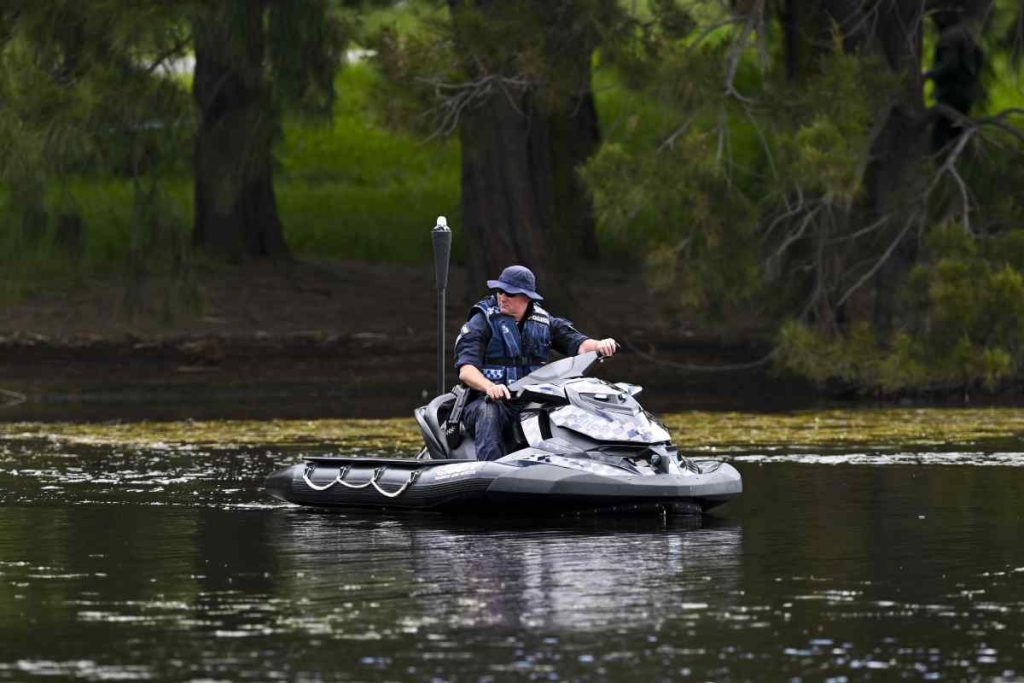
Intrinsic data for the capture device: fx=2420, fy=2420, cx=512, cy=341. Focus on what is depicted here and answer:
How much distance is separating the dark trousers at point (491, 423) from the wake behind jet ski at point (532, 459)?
0.01 m

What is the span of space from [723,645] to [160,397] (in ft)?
74.0

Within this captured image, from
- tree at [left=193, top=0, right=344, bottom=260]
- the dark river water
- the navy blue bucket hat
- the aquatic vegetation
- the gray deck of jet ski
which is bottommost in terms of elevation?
the dark river water

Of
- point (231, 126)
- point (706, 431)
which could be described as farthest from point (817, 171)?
point (231, 126)

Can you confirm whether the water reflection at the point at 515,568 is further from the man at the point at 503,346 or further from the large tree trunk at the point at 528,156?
the large tree trunk at the point at 528,156

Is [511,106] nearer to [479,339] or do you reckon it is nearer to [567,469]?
[479,339]

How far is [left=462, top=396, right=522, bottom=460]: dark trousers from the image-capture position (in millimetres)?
17188

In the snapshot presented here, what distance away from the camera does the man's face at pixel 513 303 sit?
17.3 metres

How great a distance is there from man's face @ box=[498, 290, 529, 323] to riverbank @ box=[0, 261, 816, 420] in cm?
1326

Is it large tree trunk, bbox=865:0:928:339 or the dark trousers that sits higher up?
large tree trunk, bbox=865:0:928:339

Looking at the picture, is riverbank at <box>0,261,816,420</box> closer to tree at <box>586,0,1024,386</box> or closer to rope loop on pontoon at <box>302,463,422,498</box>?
tree at <box>586,0,1024,386</box>

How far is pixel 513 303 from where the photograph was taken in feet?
57.0

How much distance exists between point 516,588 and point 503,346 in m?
4.77

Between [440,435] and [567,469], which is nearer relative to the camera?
[567,469]

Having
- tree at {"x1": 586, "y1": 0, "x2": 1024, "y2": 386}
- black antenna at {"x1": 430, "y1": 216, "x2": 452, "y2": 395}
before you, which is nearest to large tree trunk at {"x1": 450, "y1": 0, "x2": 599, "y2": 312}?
tree at {"x1": 586, "y1": 0, "x2": 1024, "y2": 386}
